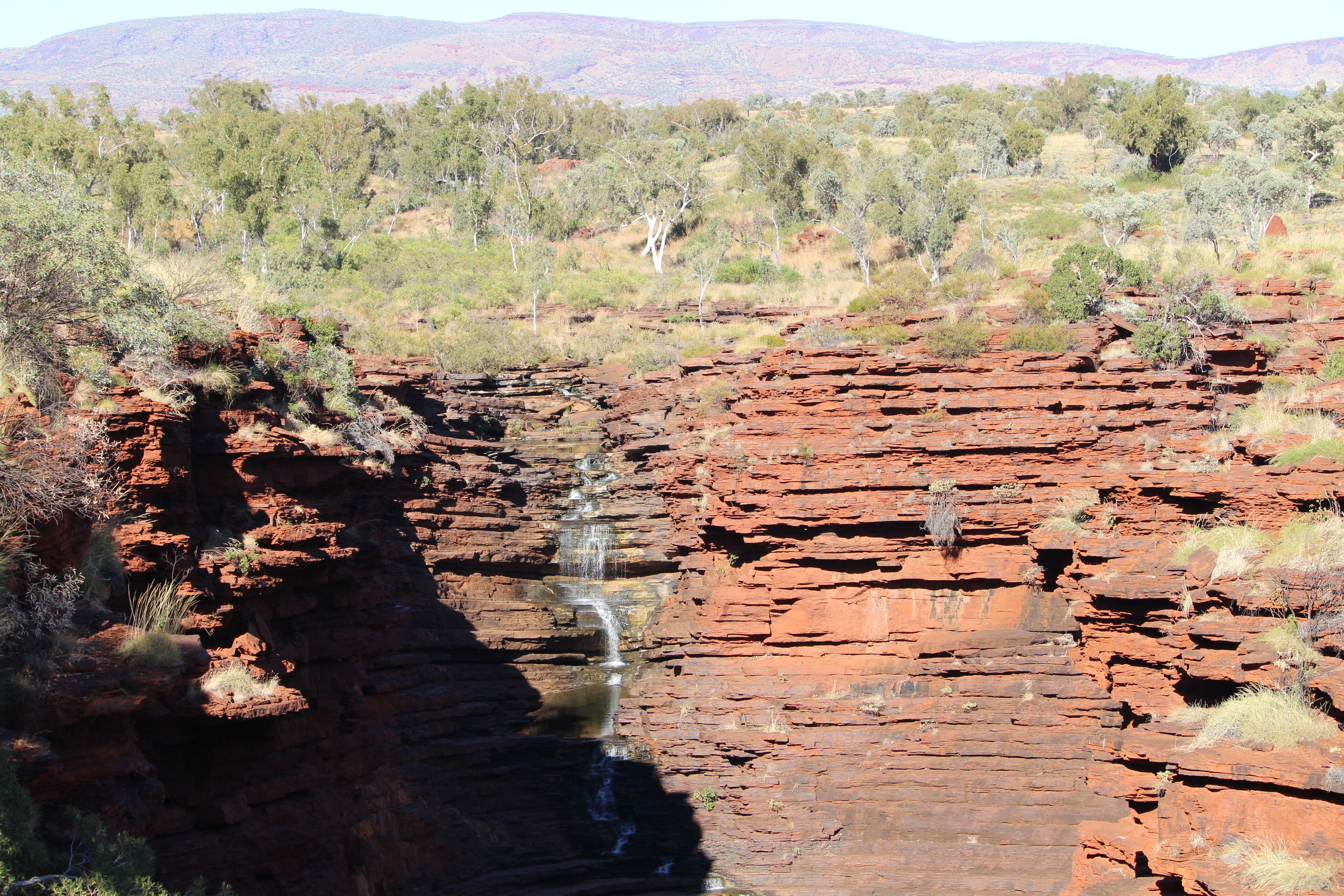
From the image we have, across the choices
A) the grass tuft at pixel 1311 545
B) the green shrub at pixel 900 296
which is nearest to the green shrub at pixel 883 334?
the green shrub at pixel 900 296

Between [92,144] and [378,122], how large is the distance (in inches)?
1433

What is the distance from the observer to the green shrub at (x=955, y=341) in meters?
25.5

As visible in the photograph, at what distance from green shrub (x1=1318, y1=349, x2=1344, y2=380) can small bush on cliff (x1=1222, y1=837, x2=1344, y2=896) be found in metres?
14.9

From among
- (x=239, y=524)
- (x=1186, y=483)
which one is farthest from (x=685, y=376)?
(x=239, y=524)

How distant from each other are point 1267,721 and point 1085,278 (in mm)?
17747

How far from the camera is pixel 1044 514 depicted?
20.3m

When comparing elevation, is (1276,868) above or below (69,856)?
below

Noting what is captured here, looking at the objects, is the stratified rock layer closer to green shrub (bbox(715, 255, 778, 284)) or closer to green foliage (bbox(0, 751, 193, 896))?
green foliage (bbox(0, 751, 193, 896))

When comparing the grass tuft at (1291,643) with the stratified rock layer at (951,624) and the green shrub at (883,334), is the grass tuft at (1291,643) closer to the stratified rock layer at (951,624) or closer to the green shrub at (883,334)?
the stratified rock layer at (951,624)

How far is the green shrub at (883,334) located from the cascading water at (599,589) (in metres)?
8.15

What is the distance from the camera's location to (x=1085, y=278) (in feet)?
98.1

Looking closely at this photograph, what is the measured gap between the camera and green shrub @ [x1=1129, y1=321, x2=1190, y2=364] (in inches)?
1057

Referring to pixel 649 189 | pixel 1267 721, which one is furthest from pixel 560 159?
pixel 1267 721

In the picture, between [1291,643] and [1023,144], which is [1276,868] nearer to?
[1291,643]
